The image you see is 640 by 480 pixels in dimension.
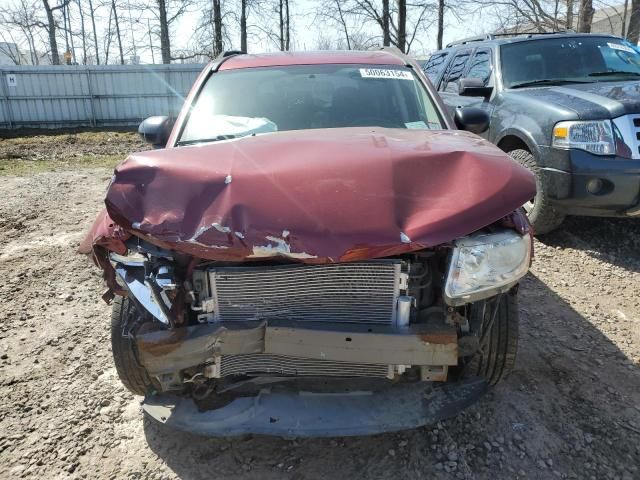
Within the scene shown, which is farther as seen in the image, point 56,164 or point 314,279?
point 56,164

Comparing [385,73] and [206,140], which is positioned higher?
[385,73]

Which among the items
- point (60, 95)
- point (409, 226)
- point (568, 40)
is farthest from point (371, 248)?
point (60, 95)

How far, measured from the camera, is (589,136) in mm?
4082

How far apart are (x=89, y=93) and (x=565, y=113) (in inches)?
662

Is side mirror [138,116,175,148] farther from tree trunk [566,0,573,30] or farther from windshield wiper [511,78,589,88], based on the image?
tree trunk [566,0,573,30]

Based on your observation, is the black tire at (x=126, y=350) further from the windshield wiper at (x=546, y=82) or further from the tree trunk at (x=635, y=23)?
the tree trunk at (x=635, y=23)

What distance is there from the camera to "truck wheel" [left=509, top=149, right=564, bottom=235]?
4.47 metres

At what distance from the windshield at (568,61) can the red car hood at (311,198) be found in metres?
3.63

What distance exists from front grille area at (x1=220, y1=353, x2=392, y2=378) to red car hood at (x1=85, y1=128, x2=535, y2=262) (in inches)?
21.9

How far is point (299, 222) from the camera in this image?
1849 mm

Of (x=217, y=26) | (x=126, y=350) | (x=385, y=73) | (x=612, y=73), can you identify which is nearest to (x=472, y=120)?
(x=385, y=73)

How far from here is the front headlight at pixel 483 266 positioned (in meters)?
1.92

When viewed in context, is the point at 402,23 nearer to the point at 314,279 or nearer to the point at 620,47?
the point at 620,47

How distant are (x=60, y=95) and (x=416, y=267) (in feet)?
59.7
